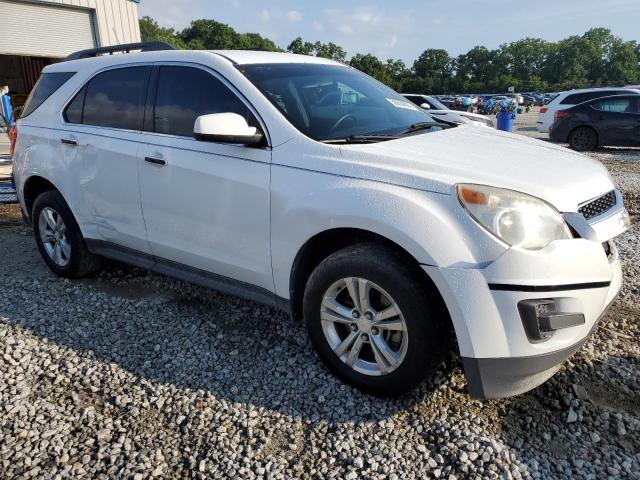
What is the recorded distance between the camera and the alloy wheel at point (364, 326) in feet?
7.99

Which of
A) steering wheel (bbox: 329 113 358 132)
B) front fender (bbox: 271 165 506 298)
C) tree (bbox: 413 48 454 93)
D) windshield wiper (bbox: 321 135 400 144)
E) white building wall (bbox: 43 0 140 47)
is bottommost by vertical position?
tree (bbox: 413 48 454 93)

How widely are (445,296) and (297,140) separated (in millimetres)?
1140

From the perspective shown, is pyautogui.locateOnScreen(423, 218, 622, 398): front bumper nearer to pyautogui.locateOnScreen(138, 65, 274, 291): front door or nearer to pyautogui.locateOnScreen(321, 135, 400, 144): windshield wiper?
pyautogui.locateOnScreen(321, 135, 400, 144): windshield wiper

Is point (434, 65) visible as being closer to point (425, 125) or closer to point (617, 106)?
point (617, 106)

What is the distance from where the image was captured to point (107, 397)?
2.69 m

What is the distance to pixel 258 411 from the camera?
2.55 metres

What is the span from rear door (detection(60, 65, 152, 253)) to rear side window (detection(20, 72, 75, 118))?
0.29 meters

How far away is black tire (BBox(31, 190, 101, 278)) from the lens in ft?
13.3

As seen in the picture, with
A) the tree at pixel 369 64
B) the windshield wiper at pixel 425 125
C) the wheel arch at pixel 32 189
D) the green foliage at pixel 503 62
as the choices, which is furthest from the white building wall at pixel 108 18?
the green foliage at pixel 503 62

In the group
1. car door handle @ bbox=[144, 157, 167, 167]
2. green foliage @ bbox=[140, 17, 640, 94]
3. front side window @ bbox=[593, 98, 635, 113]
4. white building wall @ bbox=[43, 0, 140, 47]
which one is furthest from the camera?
green foliage @ bbox=[140, 17, 640, 94]

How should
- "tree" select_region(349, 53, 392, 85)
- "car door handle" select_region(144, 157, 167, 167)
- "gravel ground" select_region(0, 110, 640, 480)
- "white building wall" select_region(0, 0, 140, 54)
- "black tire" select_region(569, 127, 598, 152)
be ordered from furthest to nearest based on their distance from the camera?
"tree" select_region(349, 53, 392, 85) < "black tire" select_region(569, 127, 598, 152) < "white building wall" select_region(0, 0, 140, 54) < "car door handle" select_region(144, 157, 167, 167) < "gravel ground" select_region(0, 110, 640, 480)

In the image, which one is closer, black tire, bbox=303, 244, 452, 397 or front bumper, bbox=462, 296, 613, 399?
front bumper, bbox=462, 296, 613, 399

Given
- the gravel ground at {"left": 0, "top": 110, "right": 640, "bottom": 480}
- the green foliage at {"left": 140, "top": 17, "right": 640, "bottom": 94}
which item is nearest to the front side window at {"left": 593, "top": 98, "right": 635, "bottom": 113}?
the gravel ground at {"left": 0, "top": 110, "right": 640, "bottom": 480}

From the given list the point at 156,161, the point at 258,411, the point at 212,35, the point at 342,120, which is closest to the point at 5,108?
the point at 156,161
